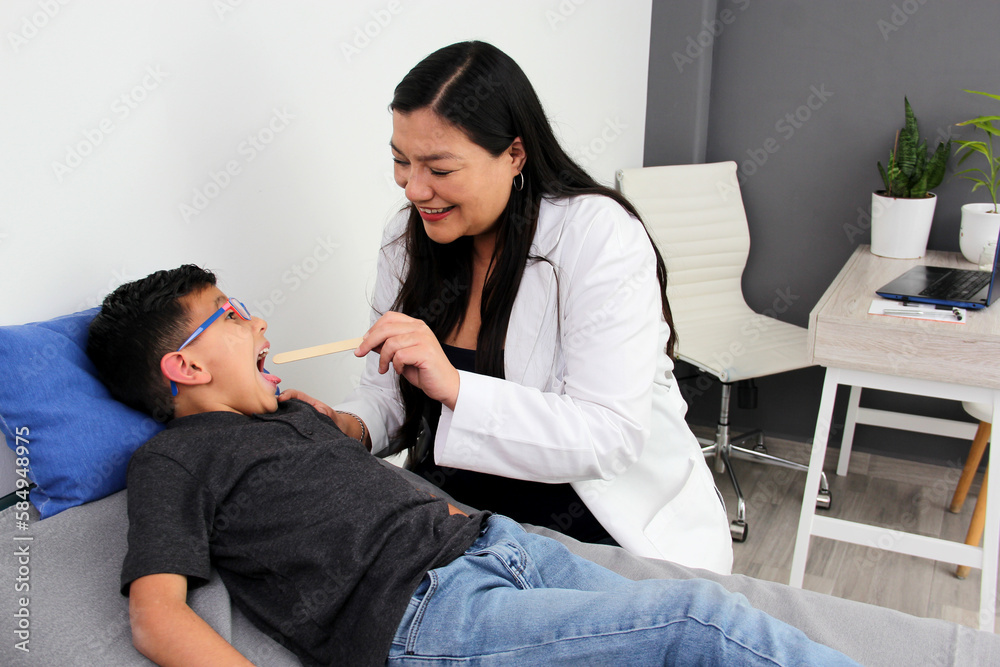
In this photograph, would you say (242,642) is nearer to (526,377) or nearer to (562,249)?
(526,377)

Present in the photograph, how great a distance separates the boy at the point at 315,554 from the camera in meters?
0.89

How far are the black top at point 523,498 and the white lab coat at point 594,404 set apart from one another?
0.26ft

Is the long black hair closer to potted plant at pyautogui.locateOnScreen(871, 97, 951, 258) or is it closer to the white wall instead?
the white wall

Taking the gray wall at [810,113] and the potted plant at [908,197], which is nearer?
the potted plant at [908,197]

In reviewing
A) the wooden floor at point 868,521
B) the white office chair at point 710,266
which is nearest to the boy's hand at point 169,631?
the wooden floor at point 868,521

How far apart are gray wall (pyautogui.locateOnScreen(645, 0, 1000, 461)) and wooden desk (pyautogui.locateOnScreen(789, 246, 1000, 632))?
88 centimetres

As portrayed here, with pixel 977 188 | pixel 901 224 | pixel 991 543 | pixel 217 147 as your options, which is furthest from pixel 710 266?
Answer: pixel 217 147

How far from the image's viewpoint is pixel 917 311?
6.49 ft

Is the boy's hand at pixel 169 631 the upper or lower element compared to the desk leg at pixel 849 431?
upper

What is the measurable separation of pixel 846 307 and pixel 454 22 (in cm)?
127

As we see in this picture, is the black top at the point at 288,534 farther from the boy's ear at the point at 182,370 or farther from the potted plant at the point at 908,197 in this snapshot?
the potted plant at the point at 908,197

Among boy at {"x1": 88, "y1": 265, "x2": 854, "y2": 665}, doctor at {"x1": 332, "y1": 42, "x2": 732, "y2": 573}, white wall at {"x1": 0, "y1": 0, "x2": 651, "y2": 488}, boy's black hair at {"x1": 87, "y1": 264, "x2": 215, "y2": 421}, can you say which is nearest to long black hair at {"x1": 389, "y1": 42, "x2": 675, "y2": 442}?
doctor at {"x1": 332, "y1": 42, "x2": 732, "y2": 573}

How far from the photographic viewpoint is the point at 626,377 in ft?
4.18

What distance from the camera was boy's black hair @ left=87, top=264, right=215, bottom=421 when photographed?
106 cm
